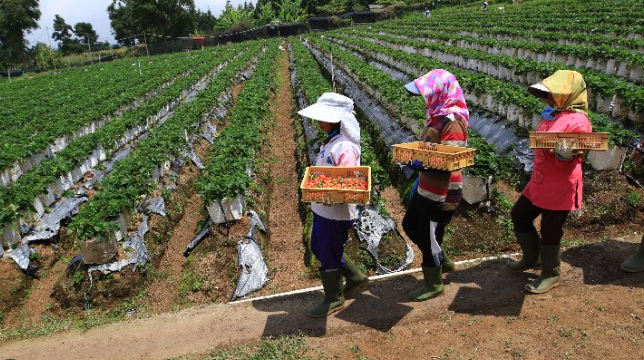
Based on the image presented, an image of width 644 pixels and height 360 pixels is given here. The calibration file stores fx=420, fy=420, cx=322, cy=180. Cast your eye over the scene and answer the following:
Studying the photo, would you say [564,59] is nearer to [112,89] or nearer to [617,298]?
[617,298]

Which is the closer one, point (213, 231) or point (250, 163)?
point (213, 231)

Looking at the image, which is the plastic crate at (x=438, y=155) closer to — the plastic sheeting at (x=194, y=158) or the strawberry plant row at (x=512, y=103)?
the strawberry plant row at (x=512, y=103)

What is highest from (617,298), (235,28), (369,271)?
(235,28)

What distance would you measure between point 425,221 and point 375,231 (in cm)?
222

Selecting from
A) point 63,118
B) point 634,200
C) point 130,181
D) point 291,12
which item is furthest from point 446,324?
point 291,12

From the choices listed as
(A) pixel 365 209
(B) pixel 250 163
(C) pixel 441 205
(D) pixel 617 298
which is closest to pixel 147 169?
(B) pixel 250 163

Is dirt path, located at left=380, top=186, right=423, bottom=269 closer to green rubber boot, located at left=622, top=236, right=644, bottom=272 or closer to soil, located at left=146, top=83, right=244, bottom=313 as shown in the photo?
green rubber boot, located at left=622, top=236, right=644, bottom=272

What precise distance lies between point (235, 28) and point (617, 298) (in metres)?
66.4

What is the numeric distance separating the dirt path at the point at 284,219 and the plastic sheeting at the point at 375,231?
3.36 feet

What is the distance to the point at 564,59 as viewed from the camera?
17.1 metres

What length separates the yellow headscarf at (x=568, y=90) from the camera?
3.88 metres

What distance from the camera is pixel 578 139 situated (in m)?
3.71

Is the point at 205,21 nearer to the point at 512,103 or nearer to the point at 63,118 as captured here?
the point at 63,118

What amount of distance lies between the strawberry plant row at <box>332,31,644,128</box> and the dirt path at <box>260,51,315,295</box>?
7.56 meters
